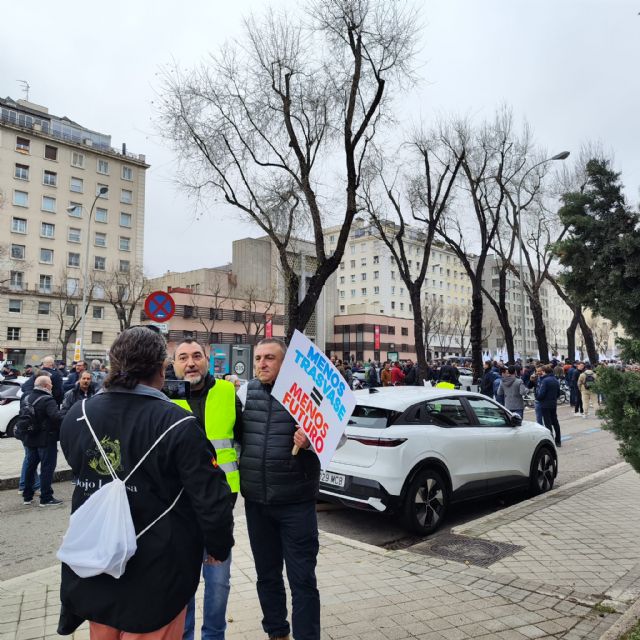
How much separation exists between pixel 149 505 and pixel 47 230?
6285 centimetres

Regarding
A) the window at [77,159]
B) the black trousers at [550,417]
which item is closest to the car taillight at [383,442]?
the black trousers at [550,417]

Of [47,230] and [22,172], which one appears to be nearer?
[22,172]

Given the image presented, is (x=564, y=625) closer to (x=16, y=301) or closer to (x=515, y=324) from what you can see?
(x=16, y=301)

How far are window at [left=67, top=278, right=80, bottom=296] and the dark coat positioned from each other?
52847 millimetres

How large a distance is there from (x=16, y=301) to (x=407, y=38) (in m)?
48.9

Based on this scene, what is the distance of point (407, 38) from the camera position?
15.6 m

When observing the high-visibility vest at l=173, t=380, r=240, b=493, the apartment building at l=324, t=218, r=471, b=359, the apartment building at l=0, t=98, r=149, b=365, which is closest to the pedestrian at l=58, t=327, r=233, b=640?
the high-visibility vest at l=173, t=380, r=240, b=493

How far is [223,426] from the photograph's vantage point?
10.9ft

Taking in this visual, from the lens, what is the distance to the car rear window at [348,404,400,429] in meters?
6.27

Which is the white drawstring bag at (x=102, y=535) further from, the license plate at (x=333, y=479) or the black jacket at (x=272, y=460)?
the license plate at (x=333, y=479)

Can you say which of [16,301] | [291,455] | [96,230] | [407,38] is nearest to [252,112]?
[407,38]

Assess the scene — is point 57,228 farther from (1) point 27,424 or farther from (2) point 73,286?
(1) point 27,424

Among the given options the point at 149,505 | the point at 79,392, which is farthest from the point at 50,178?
the point at 149,505

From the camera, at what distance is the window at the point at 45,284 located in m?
55.1
